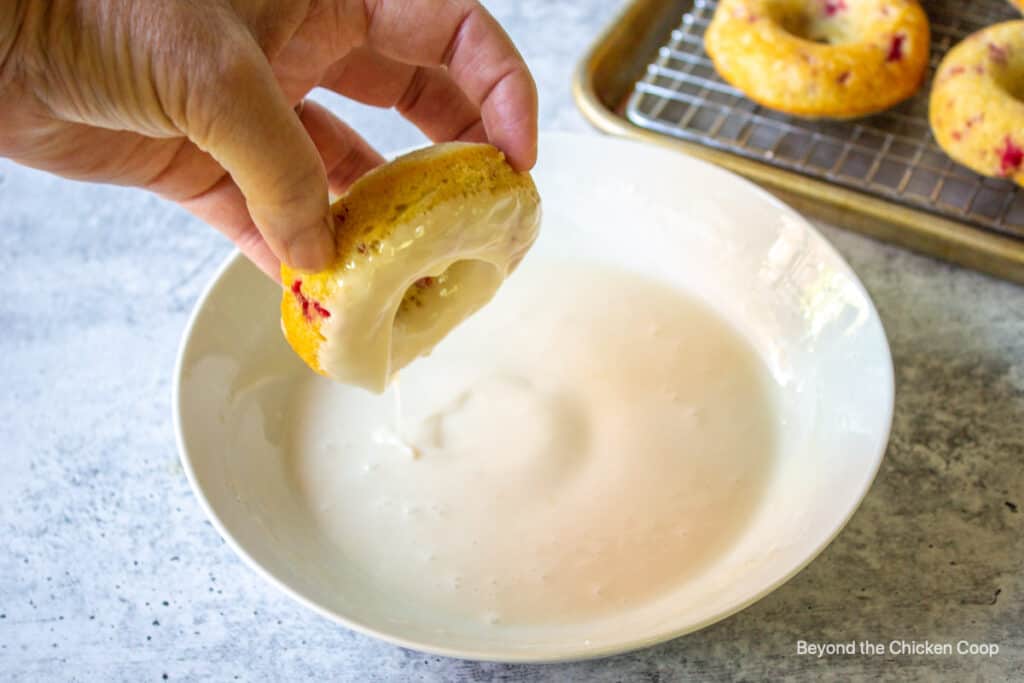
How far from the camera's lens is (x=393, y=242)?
779 millimetres

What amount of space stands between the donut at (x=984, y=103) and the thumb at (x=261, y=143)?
0.83 m

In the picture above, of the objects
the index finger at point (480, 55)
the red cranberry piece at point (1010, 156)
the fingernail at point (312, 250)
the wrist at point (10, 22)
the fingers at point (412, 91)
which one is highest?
the wrist at point (10, 22)

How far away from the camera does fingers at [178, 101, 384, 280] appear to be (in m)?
0.99

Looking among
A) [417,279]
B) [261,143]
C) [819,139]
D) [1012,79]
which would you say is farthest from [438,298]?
[1012,79]

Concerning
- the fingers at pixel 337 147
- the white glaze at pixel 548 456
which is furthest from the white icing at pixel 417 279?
the fingers at pixel 337 147

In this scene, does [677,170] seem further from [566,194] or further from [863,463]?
[863,463]

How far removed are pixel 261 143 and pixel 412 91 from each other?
0.41 metres

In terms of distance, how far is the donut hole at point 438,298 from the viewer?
0.93 metres

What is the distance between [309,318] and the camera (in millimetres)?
827

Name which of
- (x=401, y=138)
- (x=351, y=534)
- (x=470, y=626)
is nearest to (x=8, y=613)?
(x=351, y=534)

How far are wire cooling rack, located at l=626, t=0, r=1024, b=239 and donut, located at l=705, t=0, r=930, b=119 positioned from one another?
38 mm

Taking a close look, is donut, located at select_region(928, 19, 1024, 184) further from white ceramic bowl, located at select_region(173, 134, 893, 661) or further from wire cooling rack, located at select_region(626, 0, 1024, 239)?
white ceramic bowl, located at select_region(173, 134, 893, 661)

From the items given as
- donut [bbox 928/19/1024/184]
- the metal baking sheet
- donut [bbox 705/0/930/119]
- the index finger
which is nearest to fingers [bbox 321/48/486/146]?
the index finger

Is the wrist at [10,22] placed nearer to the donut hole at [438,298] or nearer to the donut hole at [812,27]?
the donut hole at [438,298]
